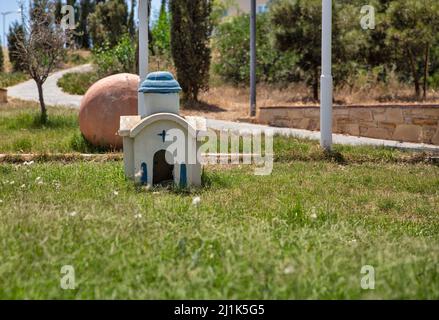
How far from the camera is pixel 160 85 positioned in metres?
7.39

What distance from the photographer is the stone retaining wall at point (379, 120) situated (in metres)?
11.2

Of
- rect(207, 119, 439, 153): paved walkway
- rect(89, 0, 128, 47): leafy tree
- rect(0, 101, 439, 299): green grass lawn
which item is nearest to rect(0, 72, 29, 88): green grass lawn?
rect(89, 0, 128, 47): leafy tree

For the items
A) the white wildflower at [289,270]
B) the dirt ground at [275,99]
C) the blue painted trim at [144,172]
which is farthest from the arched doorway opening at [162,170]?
the dirt ground at [275,99]

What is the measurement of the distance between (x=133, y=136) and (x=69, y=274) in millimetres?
3793

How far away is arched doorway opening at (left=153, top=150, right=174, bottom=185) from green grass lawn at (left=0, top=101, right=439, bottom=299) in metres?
0.44

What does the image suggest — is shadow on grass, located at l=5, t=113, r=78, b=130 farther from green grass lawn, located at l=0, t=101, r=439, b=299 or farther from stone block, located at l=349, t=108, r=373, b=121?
green grass lawn, located at l=0, t=101, r=439, b=299

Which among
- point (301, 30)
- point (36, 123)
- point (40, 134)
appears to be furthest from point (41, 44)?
point (301, 30)

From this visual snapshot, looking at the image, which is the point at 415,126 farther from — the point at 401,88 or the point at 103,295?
the point at 103,295

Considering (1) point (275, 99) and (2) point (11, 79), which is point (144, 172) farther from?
(2) point (11, 79)

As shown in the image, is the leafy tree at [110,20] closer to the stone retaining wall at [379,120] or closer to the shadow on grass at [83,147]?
the stone retaining wall at [379,120]

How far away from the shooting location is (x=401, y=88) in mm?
17984

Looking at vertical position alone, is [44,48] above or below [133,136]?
above
